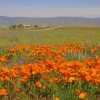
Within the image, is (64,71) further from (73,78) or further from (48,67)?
(48,67)

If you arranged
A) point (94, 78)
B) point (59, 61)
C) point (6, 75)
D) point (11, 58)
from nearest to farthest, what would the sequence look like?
point (94, 78) → point (6, 75) → point (59, 61) → point (11, 58)

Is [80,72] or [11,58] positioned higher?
[80,72]

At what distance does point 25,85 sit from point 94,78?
4.56ft

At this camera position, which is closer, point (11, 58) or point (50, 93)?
point (50, 93)

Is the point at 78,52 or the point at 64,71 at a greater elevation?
the point at 64,71

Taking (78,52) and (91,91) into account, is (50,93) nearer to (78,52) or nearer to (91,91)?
(91,91)

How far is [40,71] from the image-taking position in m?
6.69

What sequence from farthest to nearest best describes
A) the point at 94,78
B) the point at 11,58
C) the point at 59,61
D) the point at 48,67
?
the point at 11,58
the point at 59,61
the point at 48,67
the point at 94,78

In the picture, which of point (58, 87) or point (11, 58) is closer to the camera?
point (58, 87)

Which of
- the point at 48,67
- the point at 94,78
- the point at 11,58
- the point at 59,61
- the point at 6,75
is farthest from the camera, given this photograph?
the point at 11,58

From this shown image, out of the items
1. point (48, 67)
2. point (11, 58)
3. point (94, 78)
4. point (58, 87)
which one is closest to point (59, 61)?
point (48, 67)

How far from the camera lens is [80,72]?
21.0 feet

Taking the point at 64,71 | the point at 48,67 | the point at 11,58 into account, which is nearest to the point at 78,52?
the point at 11,58

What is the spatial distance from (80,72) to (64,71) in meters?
0.26
